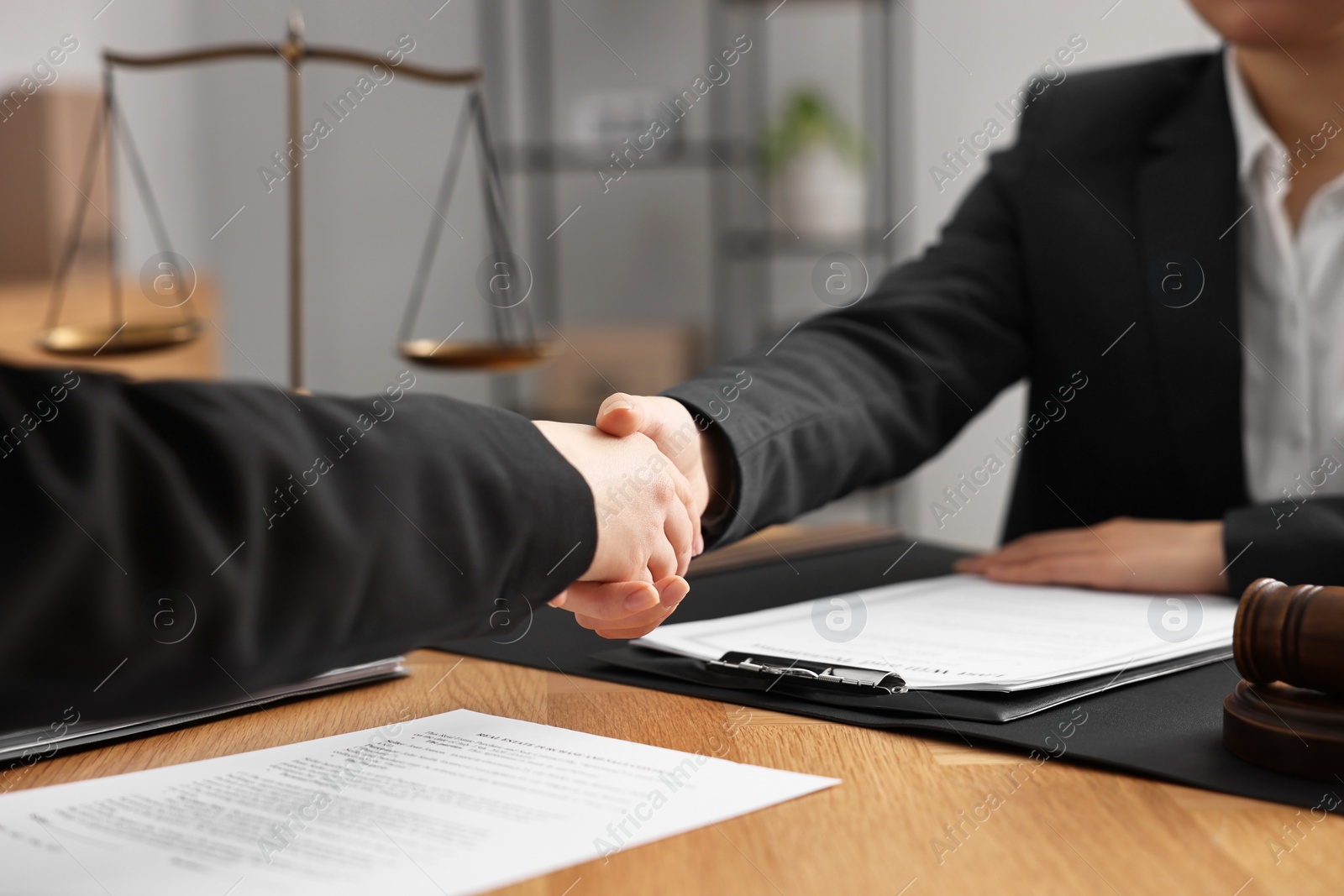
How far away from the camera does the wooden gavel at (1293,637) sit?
1.73 feet

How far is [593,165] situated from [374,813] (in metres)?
3.02

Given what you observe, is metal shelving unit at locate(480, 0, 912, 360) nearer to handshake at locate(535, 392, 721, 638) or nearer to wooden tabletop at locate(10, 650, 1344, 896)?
handshake at locate(535, 392, 721, 638)

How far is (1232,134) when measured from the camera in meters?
1.17

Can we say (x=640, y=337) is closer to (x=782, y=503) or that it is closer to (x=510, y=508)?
(x=782, y=503)

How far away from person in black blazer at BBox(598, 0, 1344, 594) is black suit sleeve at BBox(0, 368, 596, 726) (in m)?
0.46

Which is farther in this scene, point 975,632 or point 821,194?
point 821,194

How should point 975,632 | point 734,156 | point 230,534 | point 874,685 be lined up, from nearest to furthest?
1. point 230,534
2. point 874,685
3. point 975,632
4. point 734,156

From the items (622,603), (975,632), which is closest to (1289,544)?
(975,632)

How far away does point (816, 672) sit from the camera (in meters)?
0.66

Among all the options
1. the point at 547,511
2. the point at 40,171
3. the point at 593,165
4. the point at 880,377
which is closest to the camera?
the point at 547,511

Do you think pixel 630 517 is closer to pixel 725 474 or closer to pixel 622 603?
pixel 622 603

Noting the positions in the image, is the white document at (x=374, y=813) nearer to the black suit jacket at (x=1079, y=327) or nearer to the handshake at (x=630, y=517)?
the handshake at (x=630, y=517)

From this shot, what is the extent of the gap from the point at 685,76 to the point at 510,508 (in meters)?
3.00

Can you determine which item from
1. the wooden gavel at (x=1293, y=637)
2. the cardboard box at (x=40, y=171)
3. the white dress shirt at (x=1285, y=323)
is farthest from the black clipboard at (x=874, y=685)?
the cardboard box at (x=40, y=171)
